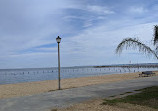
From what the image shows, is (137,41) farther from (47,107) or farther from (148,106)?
(47,107)

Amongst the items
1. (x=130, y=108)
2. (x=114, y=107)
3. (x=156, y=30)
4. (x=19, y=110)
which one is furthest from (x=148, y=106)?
(x=19, y=110)

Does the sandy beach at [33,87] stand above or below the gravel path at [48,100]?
below

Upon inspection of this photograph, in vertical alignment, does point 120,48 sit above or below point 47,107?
above

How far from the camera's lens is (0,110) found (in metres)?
6.49

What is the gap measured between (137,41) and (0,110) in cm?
625

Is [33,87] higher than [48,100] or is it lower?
lower

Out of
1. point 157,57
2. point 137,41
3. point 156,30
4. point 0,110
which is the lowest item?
point 0,110

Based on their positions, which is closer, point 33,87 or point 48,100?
point 48,100

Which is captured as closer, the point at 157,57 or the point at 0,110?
the point at 0,110

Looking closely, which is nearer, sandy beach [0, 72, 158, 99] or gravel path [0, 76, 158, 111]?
gravel path [0, 76, 158, 111]

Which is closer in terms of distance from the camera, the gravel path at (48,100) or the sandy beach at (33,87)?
the gravel path at (48,100)

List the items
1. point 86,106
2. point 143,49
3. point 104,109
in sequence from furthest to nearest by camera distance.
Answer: point 143,49
point 86,106
point 104,109

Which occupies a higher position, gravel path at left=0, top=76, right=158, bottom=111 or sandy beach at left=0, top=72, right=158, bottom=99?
gravel path at left=0, top=76, right=158, bottom=111

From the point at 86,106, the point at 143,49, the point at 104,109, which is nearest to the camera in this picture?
the point at 104,109
